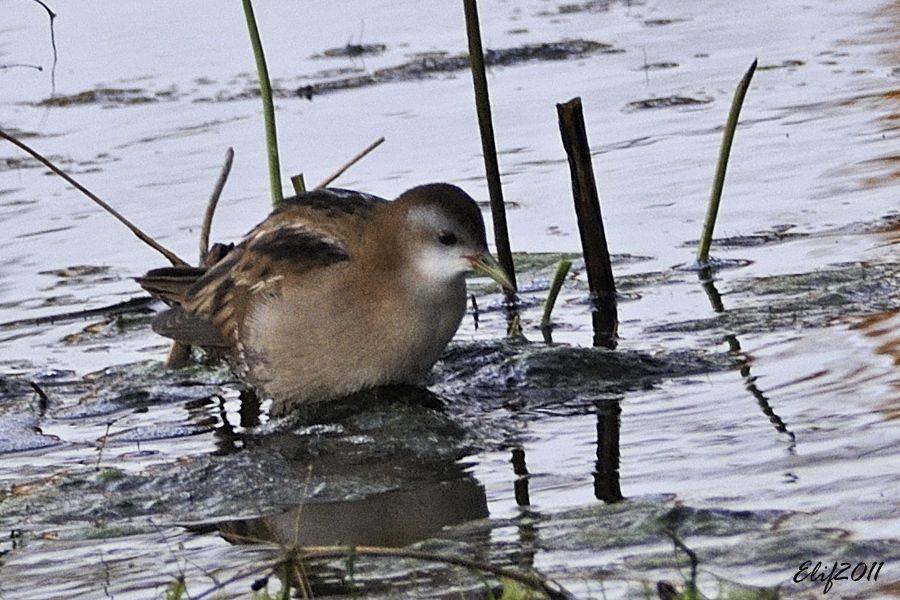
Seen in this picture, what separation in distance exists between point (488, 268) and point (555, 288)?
841 mm

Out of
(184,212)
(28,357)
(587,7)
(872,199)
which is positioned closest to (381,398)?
(28,357)

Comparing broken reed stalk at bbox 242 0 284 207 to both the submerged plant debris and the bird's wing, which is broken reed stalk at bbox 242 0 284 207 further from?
the submerged plant debris

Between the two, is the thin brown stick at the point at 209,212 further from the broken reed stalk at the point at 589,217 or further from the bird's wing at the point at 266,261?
the broken reed stalk at the point at 589,217

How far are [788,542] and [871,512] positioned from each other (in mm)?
308

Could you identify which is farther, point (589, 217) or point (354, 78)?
point (354, 78)

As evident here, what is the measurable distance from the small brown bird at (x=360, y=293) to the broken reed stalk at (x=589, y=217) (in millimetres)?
1043

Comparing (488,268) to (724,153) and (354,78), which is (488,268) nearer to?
(724,153)

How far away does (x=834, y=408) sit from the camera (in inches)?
243

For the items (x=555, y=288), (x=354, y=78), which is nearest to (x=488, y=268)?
(x=555, y=288)

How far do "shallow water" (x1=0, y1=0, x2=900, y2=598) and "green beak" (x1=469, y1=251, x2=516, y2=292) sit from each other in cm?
41

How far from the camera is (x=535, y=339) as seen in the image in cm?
787

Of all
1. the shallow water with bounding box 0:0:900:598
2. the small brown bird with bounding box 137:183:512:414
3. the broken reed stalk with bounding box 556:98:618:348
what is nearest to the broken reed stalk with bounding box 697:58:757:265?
the shallow water with bounding box 0:0:900:598

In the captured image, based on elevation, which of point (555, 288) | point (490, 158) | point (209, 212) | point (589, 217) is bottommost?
point (555, 288)

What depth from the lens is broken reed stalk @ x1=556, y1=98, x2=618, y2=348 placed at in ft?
26.7
